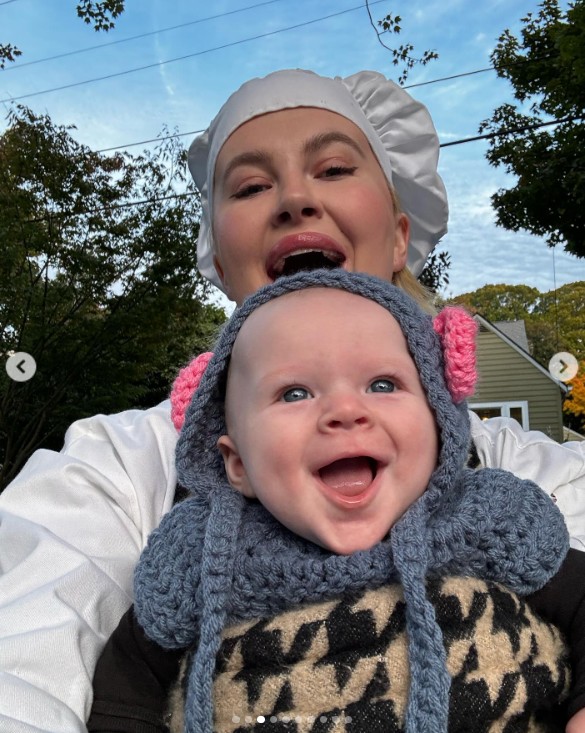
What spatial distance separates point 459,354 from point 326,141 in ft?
2.59

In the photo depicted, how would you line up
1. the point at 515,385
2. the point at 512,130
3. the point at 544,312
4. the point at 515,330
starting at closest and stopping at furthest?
the point at 512,130, the point at 515,385, the point at 515,330, the point at 544,312

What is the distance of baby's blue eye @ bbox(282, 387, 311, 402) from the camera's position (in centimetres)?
124

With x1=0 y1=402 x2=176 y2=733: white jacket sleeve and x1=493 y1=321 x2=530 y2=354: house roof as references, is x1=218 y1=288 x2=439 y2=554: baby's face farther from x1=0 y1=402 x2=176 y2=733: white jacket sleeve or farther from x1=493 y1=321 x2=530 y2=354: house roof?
x1=493 y1=321 x2=530 y2=354: house roof

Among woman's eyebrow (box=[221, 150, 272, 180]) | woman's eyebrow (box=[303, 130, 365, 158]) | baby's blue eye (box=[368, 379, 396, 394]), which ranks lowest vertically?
baby's blue eye (box=[368, 379, 396, 394])

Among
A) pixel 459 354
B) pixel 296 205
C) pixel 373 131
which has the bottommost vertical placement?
pixel 459 354

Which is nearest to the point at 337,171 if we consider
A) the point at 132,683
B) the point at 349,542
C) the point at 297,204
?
the point at 297,204

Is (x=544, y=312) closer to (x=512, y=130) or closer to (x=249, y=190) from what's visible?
(x=512, y=130)

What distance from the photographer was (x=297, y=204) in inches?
67.5

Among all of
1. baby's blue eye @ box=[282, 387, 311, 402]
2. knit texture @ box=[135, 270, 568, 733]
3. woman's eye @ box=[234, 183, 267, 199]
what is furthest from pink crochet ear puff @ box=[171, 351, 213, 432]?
woman's eye @ box=[234, 183, 267, 199]

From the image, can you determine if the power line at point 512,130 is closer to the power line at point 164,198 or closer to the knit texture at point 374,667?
the power line at point 164,198

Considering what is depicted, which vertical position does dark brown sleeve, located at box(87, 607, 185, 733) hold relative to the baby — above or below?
below

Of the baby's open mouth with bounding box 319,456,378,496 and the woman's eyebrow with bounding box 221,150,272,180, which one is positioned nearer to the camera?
the baby's open mouth with bounding box 319,456,378,496

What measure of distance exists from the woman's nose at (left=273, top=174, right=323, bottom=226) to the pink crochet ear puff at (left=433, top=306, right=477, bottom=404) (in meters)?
0.52

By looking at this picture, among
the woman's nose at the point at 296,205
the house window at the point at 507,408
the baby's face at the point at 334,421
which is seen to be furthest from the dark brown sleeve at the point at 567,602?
the house window at the point at 507,408
